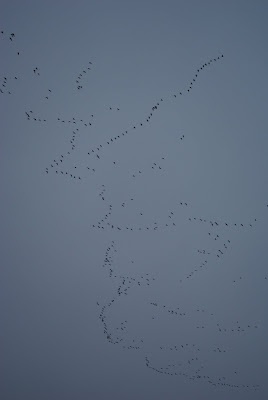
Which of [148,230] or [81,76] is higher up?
[81,76]

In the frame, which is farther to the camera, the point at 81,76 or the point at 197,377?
the point at 197,377

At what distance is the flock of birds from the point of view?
3.53 feet

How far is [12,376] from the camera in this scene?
140 centimetres

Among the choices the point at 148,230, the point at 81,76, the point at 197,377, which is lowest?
the point at 197,377

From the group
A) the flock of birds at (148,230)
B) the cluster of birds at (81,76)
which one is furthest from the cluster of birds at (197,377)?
the cluster of birds at (81,76)

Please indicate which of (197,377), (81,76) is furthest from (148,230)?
→ (197,377)

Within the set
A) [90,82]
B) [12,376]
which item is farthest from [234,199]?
[12,376]

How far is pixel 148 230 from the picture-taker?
120cm

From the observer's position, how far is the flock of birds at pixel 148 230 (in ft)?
3.53

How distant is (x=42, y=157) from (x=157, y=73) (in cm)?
52

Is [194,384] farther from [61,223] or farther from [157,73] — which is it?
[157,73]

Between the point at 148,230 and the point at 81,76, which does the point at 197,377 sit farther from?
the point at 81,76

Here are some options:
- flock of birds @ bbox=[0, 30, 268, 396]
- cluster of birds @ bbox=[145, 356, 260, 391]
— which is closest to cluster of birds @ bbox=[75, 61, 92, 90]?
flock of birds @ bbox=[0, 30, 268, 396]

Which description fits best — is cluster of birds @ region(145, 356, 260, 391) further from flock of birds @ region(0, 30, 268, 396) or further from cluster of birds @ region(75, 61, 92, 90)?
cluster of birds @ region(75, 61, 92, 90)
